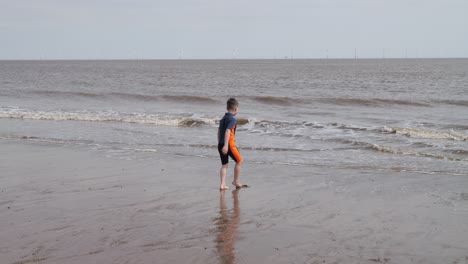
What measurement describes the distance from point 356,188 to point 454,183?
6.12 feet

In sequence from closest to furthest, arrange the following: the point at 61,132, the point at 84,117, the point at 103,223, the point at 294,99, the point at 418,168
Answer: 1. the point at 103,223
2. the point at 418,168
3. the point at 61,132
4. the point at 84,117
5. the point at 294,99

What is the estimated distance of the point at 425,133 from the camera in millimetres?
16453

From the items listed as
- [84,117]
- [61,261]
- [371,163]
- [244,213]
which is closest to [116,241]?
[61,261]

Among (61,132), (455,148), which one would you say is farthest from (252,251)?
(61,132)

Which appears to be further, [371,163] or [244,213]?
[371,163]

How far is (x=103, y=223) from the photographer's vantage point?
6539 mm

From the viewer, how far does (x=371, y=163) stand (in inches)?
453

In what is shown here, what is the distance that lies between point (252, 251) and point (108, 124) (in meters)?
14.8

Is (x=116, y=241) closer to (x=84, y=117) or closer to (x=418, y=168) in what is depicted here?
(x=418, y=168)

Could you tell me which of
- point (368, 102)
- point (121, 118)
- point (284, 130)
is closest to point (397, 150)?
point (284, 130)

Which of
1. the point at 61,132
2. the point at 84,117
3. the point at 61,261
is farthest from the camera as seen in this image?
the point at 84,117

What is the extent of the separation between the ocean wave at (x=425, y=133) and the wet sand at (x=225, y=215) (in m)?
6.24

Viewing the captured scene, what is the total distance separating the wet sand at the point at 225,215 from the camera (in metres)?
5.50

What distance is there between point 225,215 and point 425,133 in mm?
11266
